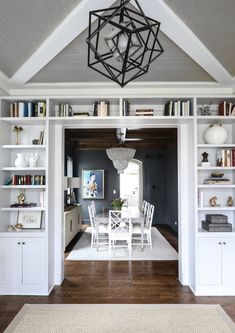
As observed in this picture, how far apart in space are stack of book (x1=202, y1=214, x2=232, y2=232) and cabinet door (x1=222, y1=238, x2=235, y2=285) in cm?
15

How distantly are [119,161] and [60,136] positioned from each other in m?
2.92

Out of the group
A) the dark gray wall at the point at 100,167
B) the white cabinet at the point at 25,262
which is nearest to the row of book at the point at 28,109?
the white cabinet at the point at 25,262

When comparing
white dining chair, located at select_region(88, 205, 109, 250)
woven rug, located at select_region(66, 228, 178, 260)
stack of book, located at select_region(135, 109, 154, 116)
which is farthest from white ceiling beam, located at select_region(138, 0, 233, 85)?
white dining chair, located at select_region(88, 205, 109, 250)

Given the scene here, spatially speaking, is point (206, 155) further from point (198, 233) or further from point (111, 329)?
point (111, 329)

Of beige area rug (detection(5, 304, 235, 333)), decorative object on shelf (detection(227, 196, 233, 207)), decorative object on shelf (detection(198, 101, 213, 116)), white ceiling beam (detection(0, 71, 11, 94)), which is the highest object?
white ceiling beam (detection(0, 71, 11, 94))

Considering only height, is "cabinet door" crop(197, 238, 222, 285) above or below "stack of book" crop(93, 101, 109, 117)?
below

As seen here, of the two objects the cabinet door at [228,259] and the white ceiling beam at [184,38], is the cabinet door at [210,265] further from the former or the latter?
the white ceiling beam at [184,38]

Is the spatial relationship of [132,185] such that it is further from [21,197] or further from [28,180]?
[28,180]

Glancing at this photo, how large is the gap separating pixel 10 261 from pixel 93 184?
6584 mm

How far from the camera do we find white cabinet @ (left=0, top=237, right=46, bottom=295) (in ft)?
11.7

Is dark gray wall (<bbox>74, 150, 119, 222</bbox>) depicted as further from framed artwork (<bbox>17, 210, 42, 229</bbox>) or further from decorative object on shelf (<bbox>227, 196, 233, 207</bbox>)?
decorative object on shelf (<bbox>227, 196, 233, 207</bbox>)

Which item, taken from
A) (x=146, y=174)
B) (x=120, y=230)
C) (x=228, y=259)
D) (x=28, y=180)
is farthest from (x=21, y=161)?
(x=146, y=174)

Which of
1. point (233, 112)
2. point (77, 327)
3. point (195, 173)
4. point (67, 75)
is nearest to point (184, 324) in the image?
point (77, 327)

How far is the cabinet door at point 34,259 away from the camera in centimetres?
356
